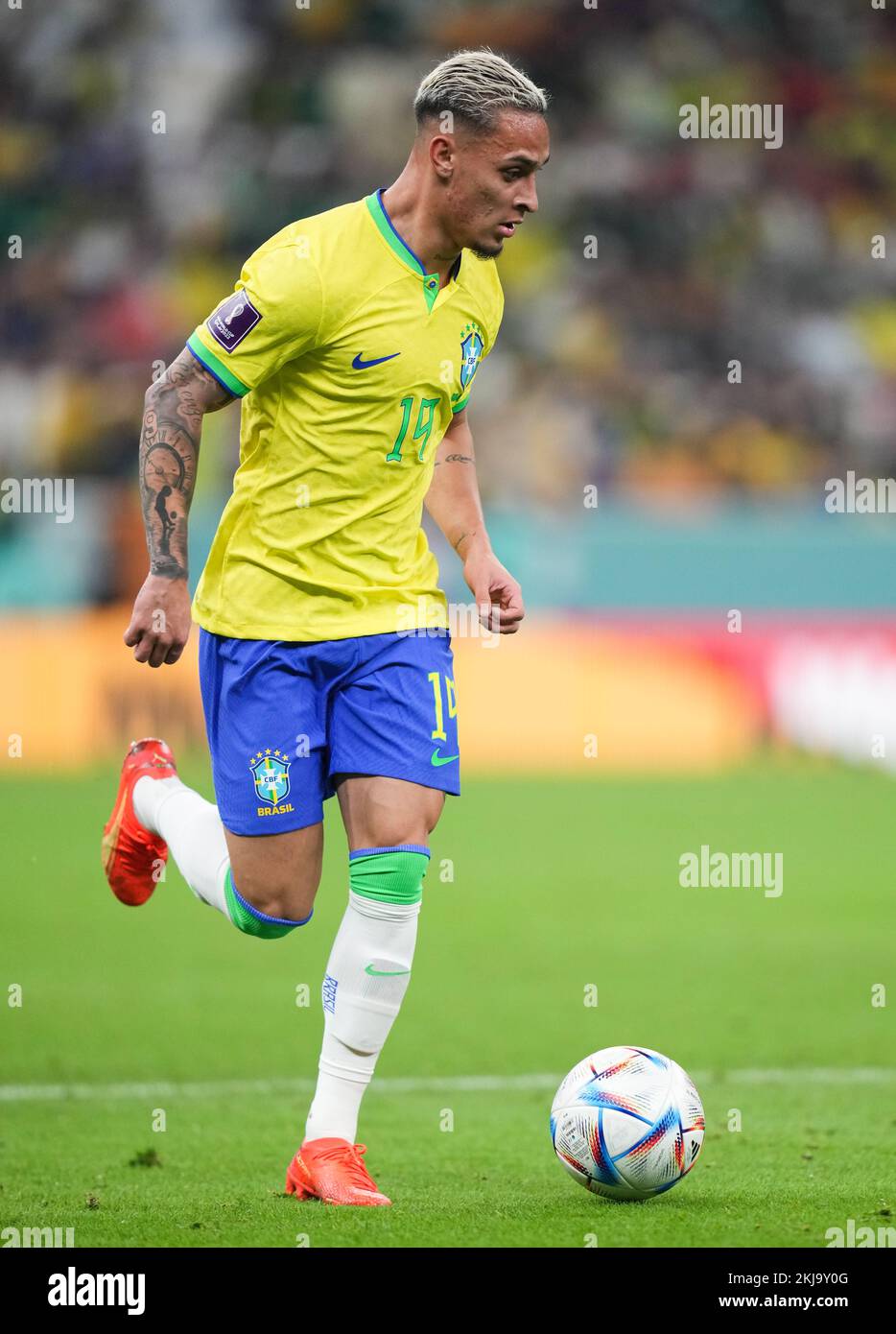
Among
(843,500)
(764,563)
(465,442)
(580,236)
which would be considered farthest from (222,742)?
(580,236)

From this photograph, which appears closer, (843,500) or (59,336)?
(843,500)

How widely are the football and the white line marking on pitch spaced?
5.05 ft

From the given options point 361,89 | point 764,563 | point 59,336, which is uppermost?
point 361,89

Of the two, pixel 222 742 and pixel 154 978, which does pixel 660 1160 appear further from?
pixel 154 978

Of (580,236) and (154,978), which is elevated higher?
(580,236)

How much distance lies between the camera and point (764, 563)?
50.8ft

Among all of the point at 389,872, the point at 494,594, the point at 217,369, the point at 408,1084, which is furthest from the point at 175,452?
the point at 408,1084

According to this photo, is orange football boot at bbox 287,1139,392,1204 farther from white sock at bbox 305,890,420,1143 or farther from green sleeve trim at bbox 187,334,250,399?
green sleeve trim at bbox 187,334,250,399

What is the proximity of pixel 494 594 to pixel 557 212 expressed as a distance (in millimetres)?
15339

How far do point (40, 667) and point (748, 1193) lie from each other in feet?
35.3

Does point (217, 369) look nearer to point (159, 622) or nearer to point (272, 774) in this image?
point (159, 622)

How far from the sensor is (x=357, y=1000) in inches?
163

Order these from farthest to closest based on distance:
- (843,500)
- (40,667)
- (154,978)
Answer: (843,500)
(40,667)
(154,978)

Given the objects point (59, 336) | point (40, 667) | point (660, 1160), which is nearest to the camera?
point (660, 1160)
